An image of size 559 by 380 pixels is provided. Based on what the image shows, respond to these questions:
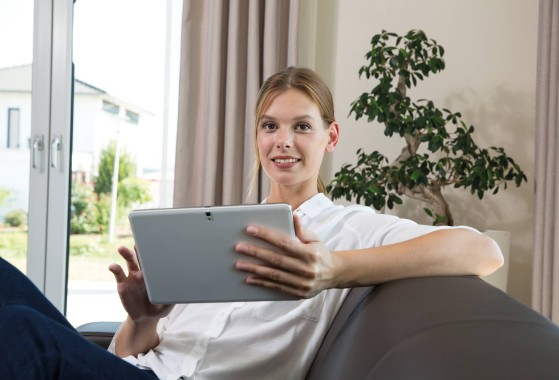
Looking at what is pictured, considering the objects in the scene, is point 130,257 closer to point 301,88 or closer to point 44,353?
point 44,353

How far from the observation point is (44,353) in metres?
1.05

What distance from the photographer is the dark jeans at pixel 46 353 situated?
102 centimetres

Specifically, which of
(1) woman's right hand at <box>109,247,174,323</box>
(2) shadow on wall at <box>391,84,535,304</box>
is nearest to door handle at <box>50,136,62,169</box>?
(2) shadow on wall at <box>391,84,535,304</box>

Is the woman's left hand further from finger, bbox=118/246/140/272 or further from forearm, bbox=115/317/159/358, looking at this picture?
forearm, bbox=115/317/159/358

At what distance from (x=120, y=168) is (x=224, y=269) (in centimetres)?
276

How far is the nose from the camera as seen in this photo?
172cm

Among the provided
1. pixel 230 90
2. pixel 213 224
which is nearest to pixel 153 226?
pixel 213 224

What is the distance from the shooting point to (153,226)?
1212mm

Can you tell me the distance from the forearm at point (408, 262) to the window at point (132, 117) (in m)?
2.74

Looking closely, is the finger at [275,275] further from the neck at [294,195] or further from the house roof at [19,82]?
the house roof at [19,82]

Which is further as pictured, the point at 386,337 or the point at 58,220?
the point at 58,220

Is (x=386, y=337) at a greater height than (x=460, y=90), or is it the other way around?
(x=460, y=90)

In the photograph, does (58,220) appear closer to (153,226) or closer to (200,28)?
(200,28)

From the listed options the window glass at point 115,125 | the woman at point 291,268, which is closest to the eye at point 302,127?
the woman at point 291,268
